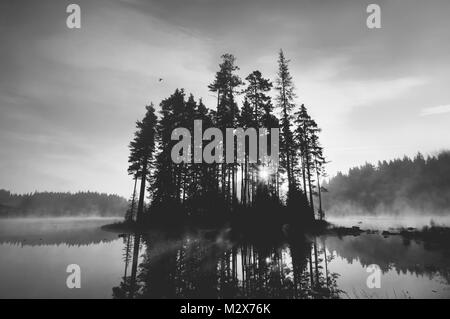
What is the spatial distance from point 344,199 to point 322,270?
385ft

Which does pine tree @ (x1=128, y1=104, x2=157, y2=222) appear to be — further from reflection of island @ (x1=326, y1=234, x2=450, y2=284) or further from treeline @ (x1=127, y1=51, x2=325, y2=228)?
reflection of island @ (x1=326, y1=234, x2=450, y2=284)

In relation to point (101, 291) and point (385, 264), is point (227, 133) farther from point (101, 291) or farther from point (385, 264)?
point (101, 291)

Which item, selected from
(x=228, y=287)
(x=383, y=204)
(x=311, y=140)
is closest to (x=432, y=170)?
(x=383, y=204)

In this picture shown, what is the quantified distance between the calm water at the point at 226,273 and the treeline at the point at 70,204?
143 metres

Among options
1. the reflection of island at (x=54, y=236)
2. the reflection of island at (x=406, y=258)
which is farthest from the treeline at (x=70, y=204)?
the reflection of island at (x=406, y=258)

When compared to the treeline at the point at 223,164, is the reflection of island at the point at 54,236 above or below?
below

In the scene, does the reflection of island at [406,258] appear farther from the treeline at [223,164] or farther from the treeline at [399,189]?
the treeline at [399,189]

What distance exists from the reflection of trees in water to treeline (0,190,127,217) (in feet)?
475

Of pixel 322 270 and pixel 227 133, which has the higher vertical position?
pixel 227 133

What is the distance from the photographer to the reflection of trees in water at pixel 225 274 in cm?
733

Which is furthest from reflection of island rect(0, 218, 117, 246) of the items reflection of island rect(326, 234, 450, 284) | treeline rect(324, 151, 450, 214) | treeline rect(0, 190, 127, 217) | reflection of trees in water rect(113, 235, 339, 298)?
treeline rect(0, 190, 127, 217)

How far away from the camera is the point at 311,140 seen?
113 ft

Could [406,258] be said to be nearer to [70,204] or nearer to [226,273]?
Answer: [226,273]

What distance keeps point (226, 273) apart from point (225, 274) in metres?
0.17
